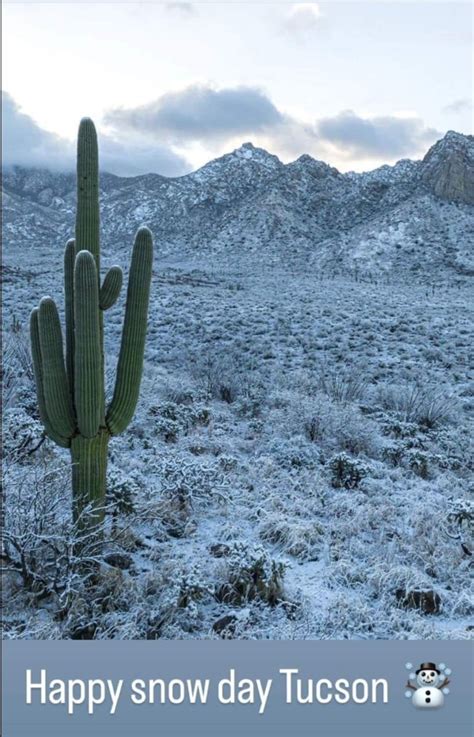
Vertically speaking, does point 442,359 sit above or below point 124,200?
below

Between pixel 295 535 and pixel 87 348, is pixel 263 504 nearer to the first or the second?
pixel 295 535

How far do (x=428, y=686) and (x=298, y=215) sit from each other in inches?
2508

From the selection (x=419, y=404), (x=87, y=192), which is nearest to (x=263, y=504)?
(x=87, y=192)

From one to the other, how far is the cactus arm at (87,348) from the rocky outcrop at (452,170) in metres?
62.6

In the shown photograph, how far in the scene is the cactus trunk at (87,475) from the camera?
4820mm

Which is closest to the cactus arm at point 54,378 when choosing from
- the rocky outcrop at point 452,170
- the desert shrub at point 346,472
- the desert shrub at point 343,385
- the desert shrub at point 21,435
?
the desert shrub at point 21,435

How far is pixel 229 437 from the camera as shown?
29.7 feet

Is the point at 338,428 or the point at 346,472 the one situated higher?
the point at 338,428

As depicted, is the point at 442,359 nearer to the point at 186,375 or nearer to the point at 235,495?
the point at 186,375

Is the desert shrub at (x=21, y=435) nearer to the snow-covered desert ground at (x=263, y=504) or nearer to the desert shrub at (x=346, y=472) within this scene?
the snow-covered desert ground at (x=263, y=504)

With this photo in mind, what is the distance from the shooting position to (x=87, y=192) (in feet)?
16.2

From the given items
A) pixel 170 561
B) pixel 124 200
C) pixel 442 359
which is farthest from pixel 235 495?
pixel 124 200

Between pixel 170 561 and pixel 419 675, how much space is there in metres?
2.53

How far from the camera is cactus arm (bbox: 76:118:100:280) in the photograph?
16.1 feet
